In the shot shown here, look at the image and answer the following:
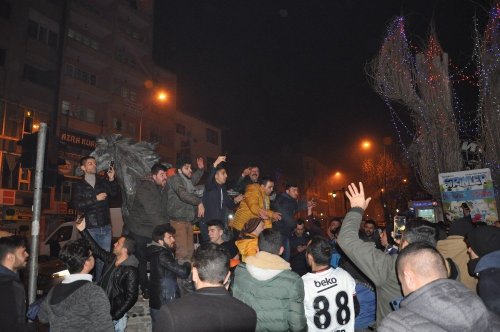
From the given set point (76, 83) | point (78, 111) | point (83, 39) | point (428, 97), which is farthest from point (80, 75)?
point (428, 97)

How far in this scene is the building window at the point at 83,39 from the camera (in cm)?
3256

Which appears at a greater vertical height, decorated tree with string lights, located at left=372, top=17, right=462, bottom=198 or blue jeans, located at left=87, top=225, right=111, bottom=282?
decorated tree with string lights, located at left=372, top=17, right=462, bottom=198

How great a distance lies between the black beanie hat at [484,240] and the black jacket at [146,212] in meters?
5.23

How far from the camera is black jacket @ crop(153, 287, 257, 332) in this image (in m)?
2.97

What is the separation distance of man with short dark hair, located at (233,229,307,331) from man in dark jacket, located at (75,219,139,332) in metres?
1.85

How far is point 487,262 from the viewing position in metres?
3.99

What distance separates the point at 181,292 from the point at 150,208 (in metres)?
1.78

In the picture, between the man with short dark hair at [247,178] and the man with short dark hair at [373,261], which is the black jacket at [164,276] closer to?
the man with short dark hair at [373,261]

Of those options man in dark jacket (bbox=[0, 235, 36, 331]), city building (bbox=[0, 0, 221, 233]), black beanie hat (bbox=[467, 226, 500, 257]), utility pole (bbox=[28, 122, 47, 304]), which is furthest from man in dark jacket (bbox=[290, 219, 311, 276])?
city building (bbox=[0, 0, 221, 233])

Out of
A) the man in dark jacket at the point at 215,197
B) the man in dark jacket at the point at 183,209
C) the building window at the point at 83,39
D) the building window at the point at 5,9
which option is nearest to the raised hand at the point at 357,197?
the man in dark jacket at the point at 183,209

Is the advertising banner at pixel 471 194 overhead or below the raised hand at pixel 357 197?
overhead

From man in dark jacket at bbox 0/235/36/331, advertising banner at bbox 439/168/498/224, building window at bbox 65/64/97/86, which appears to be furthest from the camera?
building window at bbox 65/64/97/86

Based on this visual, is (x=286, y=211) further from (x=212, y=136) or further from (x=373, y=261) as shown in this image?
(x=212, y=136)

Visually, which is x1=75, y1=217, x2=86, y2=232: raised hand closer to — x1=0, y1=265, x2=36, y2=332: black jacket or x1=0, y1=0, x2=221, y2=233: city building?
x1=0, y1=265, x2=36, y2=332: black jacket
